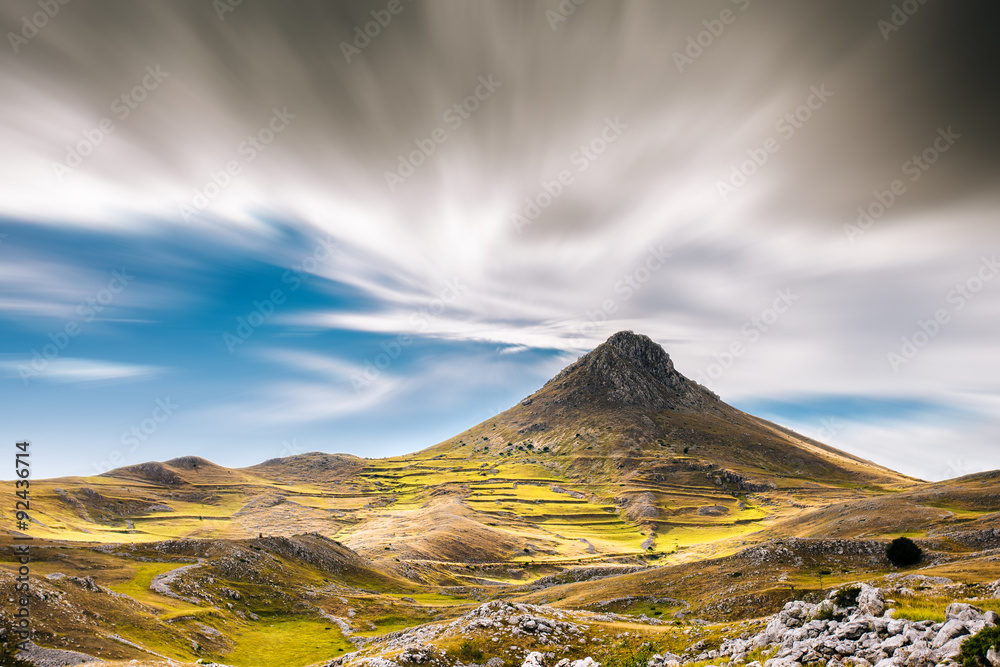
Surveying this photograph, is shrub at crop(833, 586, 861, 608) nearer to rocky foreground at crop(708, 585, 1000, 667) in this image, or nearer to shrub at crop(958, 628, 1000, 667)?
rocky foreground at crop(708, 585, 1000, 667)

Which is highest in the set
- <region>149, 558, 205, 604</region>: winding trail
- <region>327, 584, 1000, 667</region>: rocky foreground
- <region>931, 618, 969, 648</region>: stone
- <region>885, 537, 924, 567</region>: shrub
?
<region>931, 618, 969, 648</region>: stone

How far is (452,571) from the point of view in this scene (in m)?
123

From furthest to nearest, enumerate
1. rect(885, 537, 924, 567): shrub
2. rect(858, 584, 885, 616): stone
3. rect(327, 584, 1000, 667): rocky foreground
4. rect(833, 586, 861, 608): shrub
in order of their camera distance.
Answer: rect(885, 537, 924, 567): shrub
rect(833, 586, 861, 608): shrub
rect(858, 584, 885, 616): stone
rect(327, 584, 1000, 667): rocky foreground

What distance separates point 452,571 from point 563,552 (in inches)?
2044

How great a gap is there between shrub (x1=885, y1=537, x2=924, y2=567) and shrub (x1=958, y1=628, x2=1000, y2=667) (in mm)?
70952

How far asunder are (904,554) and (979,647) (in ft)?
235

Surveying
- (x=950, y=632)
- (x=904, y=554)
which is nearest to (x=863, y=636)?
(x=950, y=632)

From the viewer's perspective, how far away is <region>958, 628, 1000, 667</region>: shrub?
12.5 metres

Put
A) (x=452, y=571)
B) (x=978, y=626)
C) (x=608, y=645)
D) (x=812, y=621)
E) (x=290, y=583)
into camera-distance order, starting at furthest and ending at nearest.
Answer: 1. (x=452, y=571)
2. (x=290, y=583)
3. (x=608, y=645)
4. (x=812, y=621)
5. (x=978, y=626)

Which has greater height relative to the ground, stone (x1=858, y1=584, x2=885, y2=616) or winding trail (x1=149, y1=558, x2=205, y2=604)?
stone (x1=858, y1=584, x2=885, y2=616)

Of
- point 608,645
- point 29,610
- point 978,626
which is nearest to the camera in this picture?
point 978,626

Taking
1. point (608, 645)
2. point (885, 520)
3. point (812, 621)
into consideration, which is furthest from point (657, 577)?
point (885, 520)

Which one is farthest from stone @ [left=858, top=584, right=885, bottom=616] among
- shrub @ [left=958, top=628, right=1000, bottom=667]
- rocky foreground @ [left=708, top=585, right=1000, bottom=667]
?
shrub @ [left=958, top=628, right=1000, bottom=667]

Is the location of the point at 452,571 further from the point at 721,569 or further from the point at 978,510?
the point at 978,510
